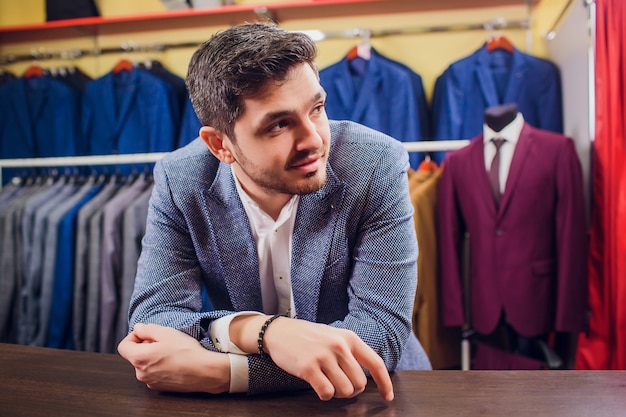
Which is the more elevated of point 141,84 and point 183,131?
point 141,84

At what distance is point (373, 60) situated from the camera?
2.65m

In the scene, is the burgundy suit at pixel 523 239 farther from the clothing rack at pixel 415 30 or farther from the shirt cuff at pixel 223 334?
the shirt cuff at pixel 223 334

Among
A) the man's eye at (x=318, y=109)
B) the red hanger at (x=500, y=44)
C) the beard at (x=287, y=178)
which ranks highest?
the red hanger at (x=500, y=44)

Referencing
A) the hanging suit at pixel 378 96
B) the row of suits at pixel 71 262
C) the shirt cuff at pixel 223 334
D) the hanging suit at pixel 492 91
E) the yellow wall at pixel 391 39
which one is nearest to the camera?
the shirt cuff at pixel 223 334

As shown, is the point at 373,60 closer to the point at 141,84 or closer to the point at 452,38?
the point at 452,38

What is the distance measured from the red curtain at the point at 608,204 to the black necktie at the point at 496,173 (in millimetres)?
343

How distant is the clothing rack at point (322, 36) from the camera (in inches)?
108

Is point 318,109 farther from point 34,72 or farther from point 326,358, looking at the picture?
point 34,72

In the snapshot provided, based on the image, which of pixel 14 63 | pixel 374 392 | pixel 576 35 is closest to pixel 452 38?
pixel 576 35

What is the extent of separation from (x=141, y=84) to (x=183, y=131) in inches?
15.5

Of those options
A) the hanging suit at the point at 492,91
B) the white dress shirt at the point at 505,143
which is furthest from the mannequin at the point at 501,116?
the hanging suit at the point at 492,91

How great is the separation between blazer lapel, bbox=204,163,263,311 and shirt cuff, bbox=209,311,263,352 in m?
0.23

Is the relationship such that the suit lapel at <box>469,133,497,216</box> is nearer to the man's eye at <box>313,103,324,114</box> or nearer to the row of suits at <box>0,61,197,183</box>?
the man's eye at <box>313,103,324,114</box>

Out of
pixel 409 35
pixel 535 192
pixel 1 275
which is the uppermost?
pixel 409 35
